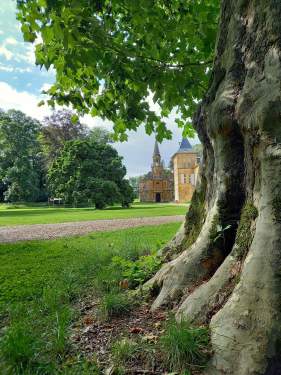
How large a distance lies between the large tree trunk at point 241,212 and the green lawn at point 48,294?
0.79 meters

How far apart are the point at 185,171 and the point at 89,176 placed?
→ 33.0 m

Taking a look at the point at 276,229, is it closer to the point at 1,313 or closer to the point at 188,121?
the point at 1,313

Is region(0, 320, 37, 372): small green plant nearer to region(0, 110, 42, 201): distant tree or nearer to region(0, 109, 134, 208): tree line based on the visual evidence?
region(0, 109, 134, 208): tree line

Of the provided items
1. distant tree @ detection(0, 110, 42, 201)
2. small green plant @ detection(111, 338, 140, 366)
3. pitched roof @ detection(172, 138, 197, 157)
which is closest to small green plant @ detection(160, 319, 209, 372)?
small green plant @ detection(111, 338, 140, 366)

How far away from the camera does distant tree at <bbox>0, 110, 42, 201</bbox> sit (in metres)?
49.2

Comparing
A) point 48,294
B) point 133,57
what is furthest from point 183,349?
point 133,57

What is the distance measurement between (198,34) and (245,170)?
272cm

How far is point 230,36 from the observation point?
3.29m

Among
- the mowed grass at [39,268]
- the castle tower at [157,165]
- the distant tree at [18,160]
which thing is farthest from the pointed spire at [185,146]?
the mowed grass at [39,268]

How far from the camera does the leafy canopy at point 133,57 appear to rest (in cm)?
380

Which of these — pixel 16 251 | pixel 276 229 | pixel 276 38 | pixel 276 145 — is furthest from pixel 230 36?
pixel 16 251

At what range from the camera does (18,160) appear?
165ft

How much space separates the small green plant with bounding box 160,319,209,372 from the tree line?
3088 centimetres

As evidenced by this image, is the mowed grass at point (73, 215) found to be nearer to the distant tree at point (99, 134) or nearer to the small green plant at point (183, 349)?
the small green plant at point (183, 349)
